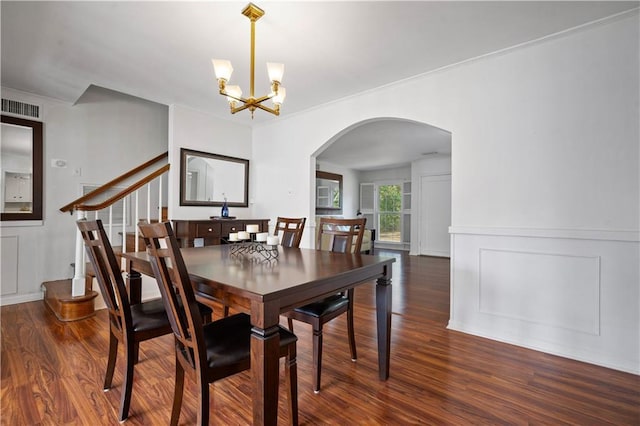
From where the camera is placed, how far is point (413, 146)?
6.30 meters

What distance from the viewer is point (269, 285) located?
4.09ft

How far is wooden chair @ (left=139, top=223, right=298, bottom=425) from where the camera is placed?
3.77ft

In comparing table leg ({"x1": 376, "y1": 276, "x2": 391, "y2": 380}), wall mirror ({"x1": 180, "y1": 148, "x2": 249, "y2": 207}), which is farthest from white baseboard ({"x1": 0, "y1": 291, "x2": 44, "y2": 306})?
table leg ({"x1": 376, "y1": 276, "x2": 391, "y2": 380})

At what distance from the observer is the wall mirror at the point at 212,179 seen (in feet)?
13.5

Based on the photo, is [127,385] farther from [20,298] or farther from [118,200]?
[20,298]

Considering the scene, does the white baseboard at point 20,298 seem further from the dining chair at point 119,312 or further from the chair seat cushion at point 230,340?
the chair seat cushion at point 230,340

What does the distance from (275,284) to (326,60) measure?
2.31 m

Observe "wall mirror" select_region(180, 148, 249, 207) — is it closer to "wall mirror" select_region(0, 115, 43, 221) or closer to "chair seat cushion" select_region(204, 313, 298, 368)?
"wall mirror" select_region(0, 115, 43, 221)

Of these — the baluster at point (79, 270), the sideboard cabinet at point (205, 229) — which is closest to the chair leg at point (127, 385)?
the baluster at point (79, 270)

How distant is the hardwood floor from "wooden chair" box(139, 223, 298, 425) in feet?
1.32

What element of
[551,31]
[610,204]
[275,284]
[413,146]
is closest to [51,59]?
[275,284]

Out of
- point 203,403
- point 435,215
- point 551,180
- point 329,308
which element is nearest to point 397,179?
point 435,215

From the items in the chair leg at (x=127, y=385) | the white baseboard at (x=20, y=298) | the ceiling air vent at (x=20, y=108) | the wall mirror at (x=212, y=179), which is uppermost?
the ceiling air vent at (x=20, y=108)

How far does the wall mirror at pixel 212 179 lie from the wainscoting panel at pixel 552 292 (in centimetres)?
320
